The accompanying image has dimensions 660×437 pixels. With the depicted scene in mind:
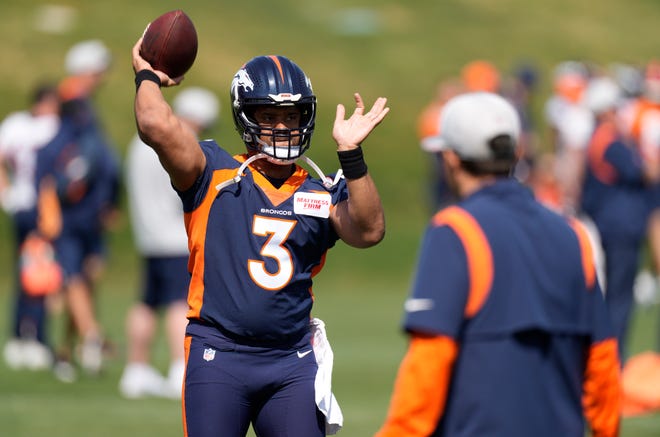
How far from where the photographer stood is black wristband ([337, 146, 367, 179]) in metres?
4.66

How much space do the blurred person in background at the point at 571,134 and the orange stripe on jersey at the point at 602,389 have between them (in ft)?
23.9

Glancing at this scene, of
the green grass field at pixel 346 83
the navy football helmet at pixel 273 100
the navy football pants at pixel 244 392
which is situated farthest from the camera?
the green grass field at pixel 346 83

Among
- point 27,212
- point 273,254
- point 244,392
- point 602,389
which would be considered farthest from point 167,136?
point 27,212

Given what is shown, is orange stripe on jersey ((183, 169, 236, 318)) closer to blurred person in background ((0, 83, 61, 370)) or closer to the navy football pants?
the navy football pants

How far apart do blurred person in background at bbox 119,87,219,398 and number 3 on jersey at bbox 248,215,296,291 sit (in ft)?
16.5

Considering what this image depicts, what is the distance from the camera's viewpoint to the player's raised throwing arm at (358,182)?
4672mm

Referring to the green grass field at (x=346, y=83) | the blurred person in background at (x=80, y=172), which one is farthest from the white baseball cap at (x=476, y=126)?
the blurred person in background at (x=80, y=172)

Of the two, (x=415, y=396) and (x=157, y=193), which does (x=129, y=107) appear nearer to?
(x=157, y=193)

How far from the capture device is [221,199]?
15.9ft

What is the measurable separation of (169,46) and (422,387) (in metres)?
1.99

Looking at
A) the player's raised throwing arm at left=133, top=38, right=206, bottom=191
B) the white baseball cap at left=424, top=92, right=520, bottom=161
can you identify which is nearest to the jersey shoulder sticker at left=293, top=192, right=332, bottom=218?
the player's raised throwing arm at left=133, top=38, right=206, bottom=191

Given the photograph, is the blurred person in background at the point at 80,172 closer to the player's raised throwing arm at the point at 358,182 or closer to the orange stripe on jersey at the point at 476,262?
the player's raised throwing arm at the point at 358,182

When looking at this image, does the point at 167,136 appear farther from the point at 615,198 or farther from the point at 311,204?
the point at 615,198

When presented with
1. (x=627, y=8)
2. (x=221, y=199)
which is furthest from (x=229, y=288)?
(x=627, y=8)
